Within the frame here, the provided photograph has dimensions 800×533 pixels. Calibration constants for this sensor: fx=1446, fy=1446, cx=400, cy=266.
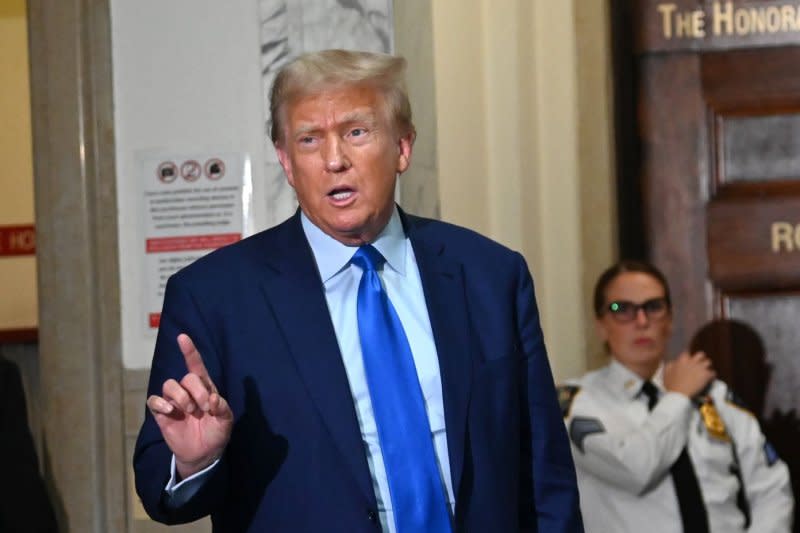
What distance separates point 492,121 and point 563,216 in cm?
40

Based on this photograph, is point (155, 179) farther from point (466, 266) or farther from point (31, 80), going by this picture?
point (466, 266)

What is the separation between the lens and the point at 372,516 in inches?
88.8

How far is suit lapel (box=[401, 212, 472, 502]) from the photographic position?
234cm

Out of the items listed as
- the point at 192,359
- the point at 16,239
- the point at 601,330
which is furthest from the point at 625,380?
the point at 16,239

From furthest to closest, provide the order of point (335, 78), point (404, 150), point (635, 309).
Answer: point (635, 309) → point (404, 150) → point (335, 78)

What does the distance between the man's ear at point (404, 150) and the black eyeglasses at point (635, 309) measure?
1.88m

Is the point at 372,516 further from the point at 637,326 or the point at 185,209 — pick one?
the point at 637,326

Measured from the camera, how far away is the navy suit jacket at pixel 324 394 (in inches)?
90.1

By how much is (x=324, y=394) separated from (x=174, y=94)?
1.74 m

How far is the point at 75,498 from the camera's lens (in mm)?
3838

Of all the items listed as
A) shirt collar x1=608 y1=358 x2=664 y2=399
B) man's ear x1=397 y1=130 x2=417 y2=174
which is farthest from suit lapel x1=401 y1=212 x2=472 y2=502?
shirt collar x1=608 y1=358 x2=664 y2=399

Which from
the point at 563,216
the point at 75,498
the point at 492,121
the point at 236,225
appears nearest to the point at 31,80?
the point at 236,225

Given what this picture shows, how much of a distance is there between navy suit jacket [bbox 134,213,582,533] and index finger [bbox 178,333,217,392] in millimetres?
159

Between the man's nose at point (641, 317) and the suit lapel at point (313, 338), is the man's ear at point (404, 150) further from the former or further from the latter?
the man's nose at point (641, 317)
